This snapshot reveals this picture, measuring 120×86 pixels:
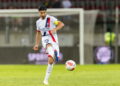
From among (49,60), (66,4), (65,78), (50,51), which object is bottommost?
(66,4)

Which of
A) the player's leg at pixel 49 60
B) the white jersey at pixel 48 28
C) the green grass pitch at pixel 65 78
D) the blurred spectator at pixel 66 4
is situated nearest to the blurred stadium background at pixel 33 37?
the blurred spectator at pixel 66 4

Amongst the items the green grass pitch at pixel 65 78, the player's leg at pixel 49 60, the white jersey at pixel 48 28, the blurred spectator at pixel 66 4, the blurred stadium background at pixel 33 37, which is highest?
the white jersey at pixel 48 28

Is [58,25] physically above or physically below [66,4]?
above

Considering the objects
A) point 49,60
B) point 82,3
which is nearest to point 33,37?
point 82,3

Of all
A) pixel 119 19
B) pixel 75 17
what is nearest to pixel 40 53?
pixel 75 17

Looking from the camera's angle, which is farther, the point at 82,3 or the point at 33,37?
the point at 82,3

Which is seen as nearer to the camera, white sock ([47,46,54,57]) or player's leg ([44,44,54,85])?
player's leg ([44,44,54,85])

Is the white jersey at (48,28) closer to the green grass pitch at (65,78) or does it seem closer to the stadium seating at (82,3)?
the green grass pitch at (65,78)

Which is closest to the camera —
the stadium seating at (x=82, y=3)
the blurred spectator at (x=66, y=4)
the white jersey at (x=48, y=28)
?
the white jersey at (x=48, y=28)

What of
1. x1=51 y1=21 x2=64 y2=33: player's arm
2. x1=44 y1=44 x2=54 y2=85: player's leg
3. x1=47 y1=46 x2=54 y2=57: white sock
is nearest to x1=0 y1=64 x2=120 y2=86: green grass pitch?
x1=44 y1=44 x2=54 y2=85: player's leg

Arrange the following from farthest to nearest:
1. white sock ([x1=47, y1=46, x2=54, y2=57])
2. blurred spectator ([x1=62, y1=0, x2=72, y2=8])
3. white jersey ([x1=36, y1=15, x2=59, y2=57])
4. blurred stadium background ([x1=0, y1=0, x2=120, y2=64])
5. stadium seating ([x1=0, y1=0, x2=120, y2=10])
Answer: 1. stadium seating ([x1=0, y1=0, x2=120, y2=10])
2. blurred spectator ([x1=62, y1=0, x2=72, y2=8])
3. blurred stadium background ([x1=0, y1=0, x2=120, y2=64])
4. white jersey ([x1=36, y1=15, x2=59, y2=57])
5. white sock ([x1=47, y1=46, x2=54, y2=57])

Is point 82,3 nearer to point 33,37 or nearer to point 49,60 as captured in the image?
point 33,37

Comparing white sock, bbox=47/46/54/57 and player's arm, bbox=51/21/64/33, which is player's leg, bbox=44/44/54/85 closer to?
white sock, bbox=47/46/54/57

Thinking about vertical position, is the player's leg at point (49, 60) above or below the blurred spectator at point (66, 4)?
above
